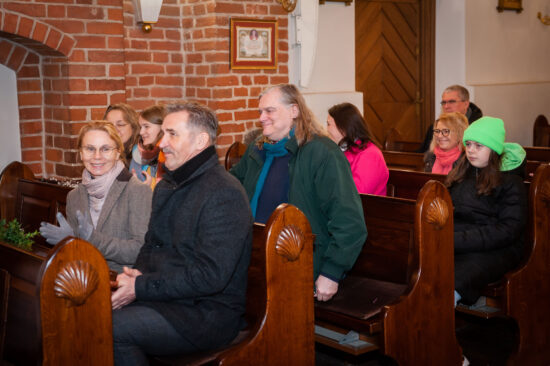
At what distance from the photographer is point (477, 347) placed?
4.20 metres

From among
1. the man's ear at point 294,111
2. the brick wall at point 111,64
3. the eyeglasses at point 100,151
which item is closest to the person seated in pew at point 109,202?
the eyeglasses at point 100,151

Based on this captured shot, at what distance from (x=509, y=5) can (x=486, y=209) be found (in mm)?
5732

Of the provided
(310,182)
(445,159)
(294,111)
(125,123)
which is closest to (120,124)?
(125,123)

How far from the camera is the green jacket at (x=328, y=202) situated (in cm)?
324

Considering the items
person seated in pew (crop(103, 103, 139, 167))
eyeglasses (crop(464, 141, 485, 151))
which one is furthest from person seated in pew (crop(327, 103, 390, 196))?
person seated in pew (crop(103, 103, 139, 167))

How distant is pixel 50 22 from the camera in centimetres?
529

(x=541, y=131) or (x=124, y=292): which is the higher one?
(x=541, y=131)

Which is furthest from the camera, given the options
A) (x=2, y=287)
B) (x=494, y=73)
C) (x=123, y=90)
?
(x=494, y=73)

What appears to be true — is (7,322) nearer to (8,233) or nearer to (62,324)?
(8,233)

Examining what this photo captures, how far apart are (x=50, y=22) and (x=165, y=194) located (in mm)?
2968

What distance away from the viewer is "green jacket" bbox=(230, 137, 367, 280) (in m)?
3.24

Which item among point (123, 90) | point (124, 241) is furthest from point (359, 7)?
point (124, 241)

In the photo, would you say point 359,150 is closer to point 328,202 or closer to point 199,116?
point 328,202

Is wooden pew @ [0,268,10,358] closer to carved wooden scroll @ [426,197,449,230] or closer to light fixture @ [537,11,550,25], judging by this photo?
carved wooden scroll @ [426,197,449,230]
